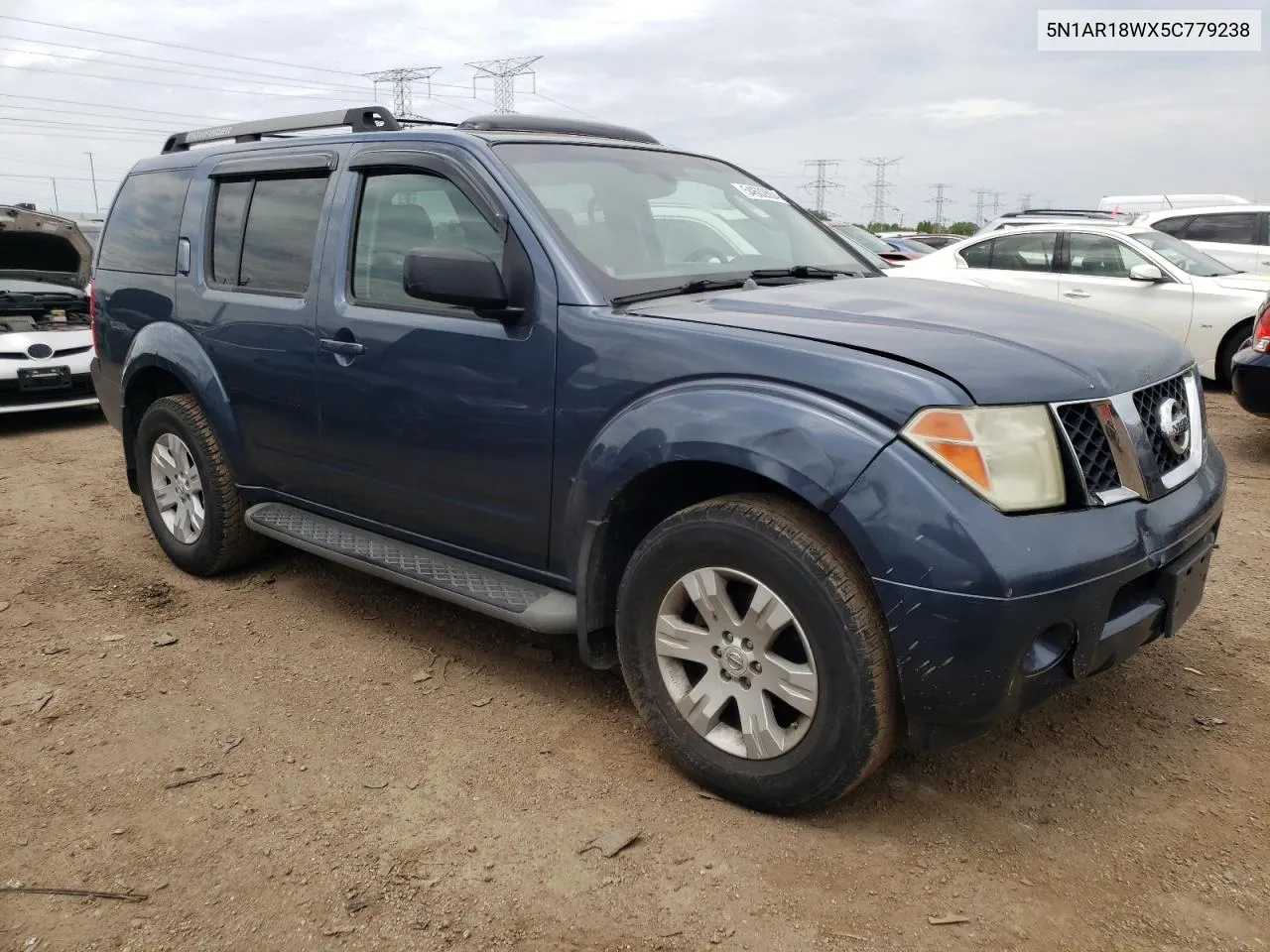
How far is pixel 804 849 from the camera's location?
2.56 m

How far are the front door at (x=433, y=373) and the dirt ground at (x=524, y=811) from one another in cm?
61

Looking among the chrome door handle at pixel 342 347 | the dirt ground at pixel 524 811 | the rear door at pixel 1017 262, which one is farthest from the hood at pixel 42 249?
the rear door at pixel 1017 262

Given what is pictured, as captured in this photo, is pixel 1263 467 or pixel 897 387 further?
pixel 1263 467

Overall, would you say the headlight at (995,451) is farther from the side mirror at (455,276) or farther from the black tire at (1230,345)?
the black tire at (1230,345)

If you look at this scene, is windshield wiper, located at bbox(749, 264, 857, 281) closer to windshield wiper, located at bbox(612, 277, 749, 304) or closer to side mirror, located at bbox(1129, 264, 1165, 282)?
windshield wiper, located at bbox(612, 277, 749, 304)

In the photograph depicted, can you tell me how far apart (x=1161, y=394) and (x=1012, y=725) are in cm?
111

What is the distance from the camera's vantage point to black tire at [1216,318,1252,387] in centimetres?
870

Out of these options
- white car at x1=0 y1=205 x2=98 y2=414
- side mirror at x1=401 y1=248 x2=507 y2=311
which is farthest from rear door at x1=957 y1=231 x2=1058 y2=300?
white car at x1=0 y1=205 x2=98 y2=414

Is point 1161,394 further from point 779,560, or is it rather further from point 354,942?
point 354,942

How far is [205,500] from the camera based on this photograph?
439 cm

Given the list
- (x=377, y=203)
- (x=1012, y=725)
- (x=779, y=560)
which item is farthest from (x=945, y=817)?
(x=377, y=203)

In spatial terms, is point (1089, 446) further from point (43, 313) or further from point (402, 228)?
point (43, 313)

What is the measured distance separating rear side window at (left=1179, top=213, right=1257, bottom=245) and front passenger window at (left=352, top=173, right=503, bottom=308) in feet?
35.6

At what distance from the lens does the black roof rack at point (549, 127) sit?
3.81 m
